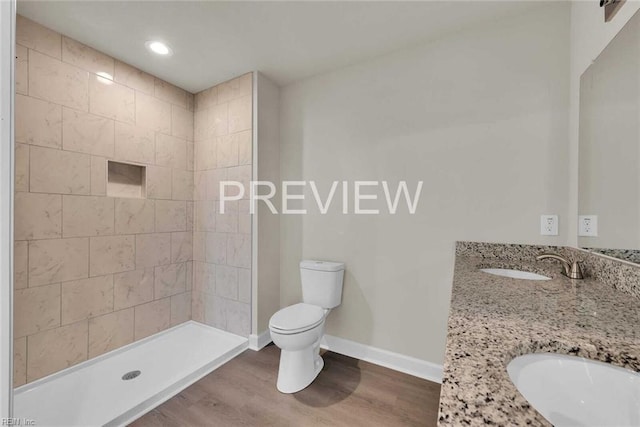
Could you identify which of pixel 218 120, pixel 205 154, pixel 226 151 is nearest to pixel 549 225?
pixel 226 151

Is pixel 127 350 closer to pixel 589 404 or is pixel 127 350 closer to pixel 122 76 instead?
pixel 122 76

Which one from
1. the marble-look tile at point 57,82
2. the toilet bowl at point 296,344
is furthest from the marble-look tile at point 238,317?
the marble-look tile at point 57,82

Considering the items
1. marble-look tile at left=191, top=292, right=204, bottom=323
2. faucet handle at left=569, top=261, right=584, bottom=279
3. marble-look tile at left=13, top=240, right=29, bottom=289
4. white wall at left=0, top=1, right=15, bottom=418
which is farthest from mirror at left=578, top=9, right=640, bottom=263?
marble-look tile at left=13, top=240, right=29, bottom=289

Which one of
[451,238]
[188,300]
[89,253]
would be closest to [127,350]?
[188,300]

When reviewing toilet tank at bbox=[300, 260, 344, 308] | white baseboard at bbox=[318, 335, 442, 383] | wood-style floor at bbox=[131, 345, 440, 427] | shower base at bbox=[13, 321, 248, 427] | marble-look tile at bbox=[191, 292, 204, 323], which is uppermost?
toilet tank at bbox=[300, 260, 344, 308]

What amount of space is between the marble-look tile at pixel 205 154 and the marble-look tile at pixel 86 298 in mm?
1278

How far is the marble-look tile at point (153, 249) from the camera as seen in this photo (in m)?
2.30

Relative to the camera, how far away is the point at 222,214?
2533mm

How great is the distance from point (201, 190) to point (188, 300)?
46.3 inches

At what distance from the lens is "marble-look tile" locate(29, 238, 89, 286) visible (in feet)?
5.63

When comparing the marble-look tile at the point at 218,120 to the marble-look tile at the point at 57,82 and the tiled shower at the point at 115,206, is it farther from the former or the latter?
the marble-look tile at the point at 57,82

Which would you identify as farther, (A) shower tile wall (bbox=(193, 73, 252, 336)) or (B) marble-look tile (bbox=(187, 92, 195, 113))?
(B) marble-look tile (bbox=(187, 92, 195, 113))

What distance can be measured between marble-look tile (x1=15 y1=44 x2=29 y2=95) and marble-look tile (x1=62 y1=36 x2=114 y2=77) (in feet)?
0.69

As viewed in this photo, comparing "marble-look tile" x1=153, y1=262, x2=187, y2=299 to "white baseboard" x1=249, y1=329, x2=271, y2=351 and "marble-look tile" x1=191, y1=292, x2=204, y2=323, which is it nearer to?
"marble-look tile" x1=191, y1=292, x2=204, y2=323
